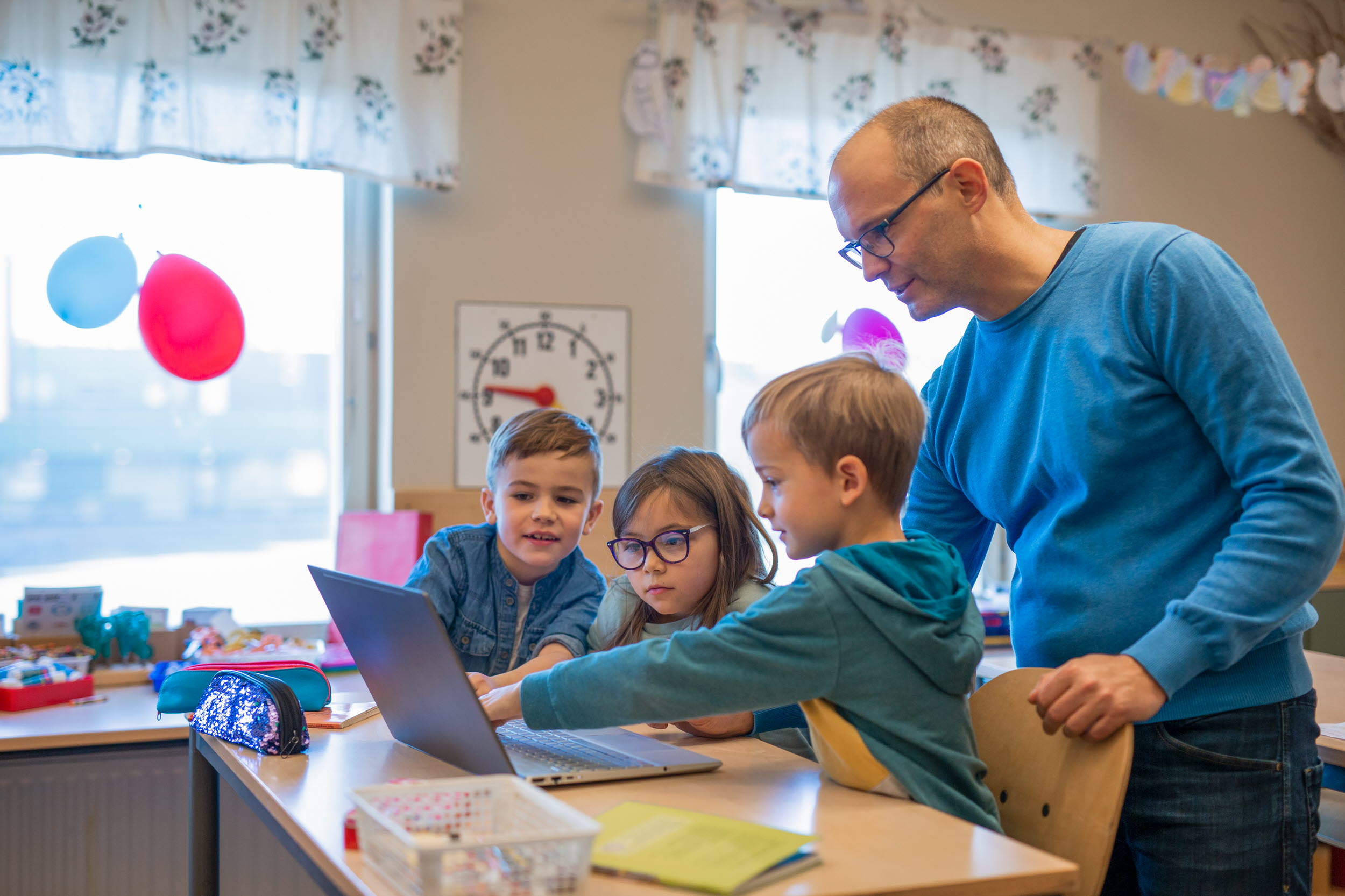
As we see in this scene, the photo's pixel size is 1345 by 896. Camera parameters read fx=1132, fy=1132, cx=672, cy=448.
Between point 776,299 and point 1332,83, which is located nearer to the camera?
point 1332,83

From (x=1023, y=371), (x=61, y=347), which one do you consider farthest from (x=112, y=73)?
(x=1023, y=371)

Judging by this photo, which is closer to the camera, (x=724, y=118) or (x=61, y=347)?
(x=61, y=347)

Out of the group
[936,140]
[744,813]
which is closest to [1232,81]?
[936,140]

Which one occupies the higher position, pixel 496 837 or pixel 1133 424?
pixel 1133 424

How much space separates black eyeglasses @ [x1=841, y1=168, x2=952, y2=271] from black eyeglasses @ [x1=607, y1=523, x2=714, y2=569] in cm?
48

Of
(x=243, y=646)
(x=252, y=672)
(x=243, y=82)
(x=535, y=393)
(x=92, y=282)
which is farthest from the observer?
(x=535, y=393)

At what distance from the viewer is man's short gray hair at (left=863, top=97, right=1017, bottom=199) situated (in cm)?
131

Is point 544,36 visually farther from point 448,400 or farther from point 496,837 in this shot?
point 496,837

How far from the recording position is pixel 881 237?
4.42ft

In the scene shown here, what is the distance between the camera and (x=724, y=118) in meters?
3.24

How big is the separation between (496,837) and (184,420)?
2.48m

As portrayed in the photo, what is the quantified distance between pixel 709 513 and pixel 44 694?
1.44 m

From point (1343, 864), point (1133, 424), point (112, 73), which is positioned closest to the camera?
point (1133, 424)

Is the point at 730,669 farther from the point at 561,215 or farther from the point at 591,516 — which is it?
the point at 561,215
